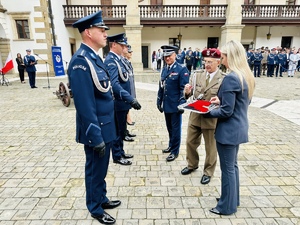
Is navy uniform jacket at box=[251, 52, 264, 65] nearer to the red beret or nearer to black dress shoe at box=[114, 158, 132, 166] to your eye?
the red beret

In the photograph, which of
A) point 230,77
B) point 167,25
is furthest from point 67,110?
point 167,25

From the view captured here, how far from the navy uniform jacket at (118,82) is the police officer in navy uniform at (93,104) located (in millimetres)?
989

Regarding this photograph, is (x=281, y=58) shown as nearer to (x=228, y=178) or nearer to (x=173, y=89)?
(x=173, y=89)

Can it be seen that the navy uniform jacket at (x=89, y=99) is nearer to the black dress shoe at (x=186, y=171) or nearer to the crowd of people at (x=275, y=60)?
the black dress shoe at (x=186, y=171)

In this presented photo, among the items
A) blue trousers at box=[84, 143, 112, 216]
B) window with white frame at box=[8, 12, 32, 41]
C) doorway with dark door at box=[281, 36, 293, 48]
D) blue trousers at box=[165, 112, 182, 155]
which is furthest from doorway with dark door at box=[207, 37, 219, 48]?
blue trousers at box=[84, 143, 112, 216]

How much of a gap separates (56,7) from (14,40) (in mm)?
3778

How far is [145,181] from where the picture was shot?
345cm

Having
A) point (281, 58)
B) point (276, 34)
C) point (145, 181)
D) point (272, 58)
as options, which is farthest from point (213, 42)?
point (145, 181)

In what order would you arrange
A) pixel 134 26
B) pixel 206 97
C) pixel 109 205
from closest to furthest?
1. pixel 109 205
2. pixel 206 97
3. pixel 134 26

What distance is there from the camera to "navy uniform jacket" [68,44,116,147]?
2119mm

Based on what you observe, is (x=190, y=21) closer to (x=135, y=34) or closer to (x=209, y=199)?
(x=135, y=34)

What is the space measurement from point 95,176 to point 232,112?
61.4 inches

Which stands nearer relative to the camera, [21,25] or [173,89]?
[173,89]

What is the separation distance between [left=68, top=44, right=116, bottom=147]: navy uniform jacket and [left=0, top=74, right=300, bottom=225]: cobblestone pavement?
3.50ft
